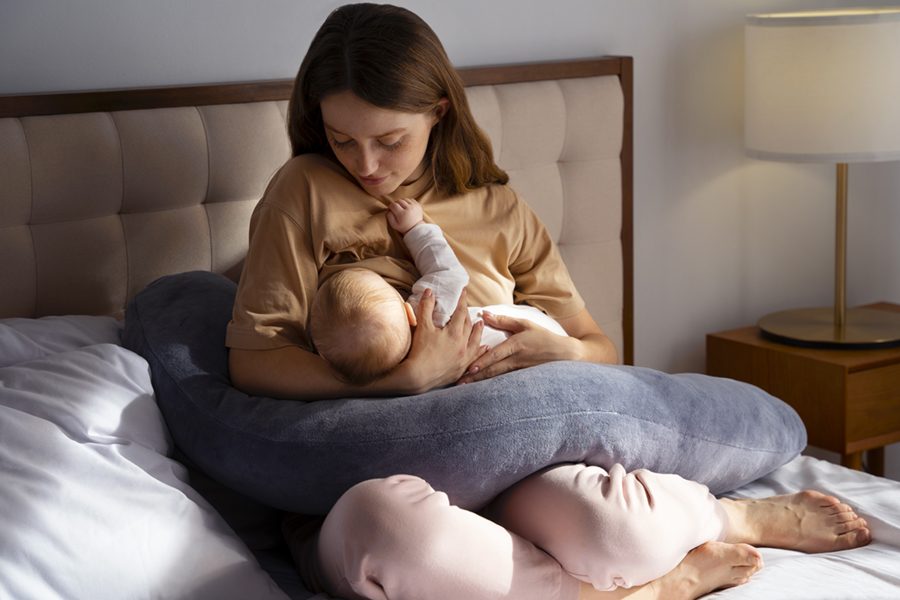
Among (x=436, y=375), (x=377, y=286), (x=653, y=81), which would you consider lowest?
(x=436, y=375)

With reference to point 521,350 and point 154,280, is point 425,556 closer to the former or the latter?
point 521,350

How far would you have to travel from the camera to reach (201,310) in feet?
5.71

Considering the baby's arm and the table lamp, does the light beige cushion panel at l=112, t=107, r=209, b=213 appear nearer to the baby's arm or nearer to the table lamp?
the baby's arm

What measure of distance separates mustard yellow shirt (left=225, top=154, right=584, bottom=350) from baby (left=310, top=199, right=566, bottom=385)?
63 millimetres

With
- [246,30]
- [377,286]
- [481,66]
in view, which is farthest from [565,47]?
[377,286]

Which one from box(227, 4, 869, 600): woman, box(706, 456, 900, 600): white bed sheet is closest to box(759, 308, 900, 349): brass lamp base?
box(706, 456, 900, 600): white bed sheet

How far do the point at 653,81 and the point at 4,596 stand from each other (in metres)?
1.85

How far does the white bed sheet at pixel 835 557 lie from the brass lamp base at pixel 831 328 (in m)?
0.63

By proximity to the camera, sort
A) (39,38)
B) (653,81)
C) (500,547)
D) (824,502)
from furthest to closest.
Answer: (653,81), (39,38), (824,502), (500,547)

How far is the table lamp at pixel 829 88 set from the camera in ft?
7.74

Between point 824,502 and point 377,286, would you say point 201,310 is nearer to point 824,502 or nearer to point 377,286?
point 377,286

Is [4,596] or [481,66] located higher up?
[481,66]

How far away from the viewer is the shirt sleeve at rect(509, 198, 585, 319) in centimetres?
191

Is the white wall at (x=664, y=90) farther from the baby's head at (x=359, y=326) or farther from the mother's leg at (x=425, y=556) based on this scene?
the mother's leg at (x=425, y=556)
